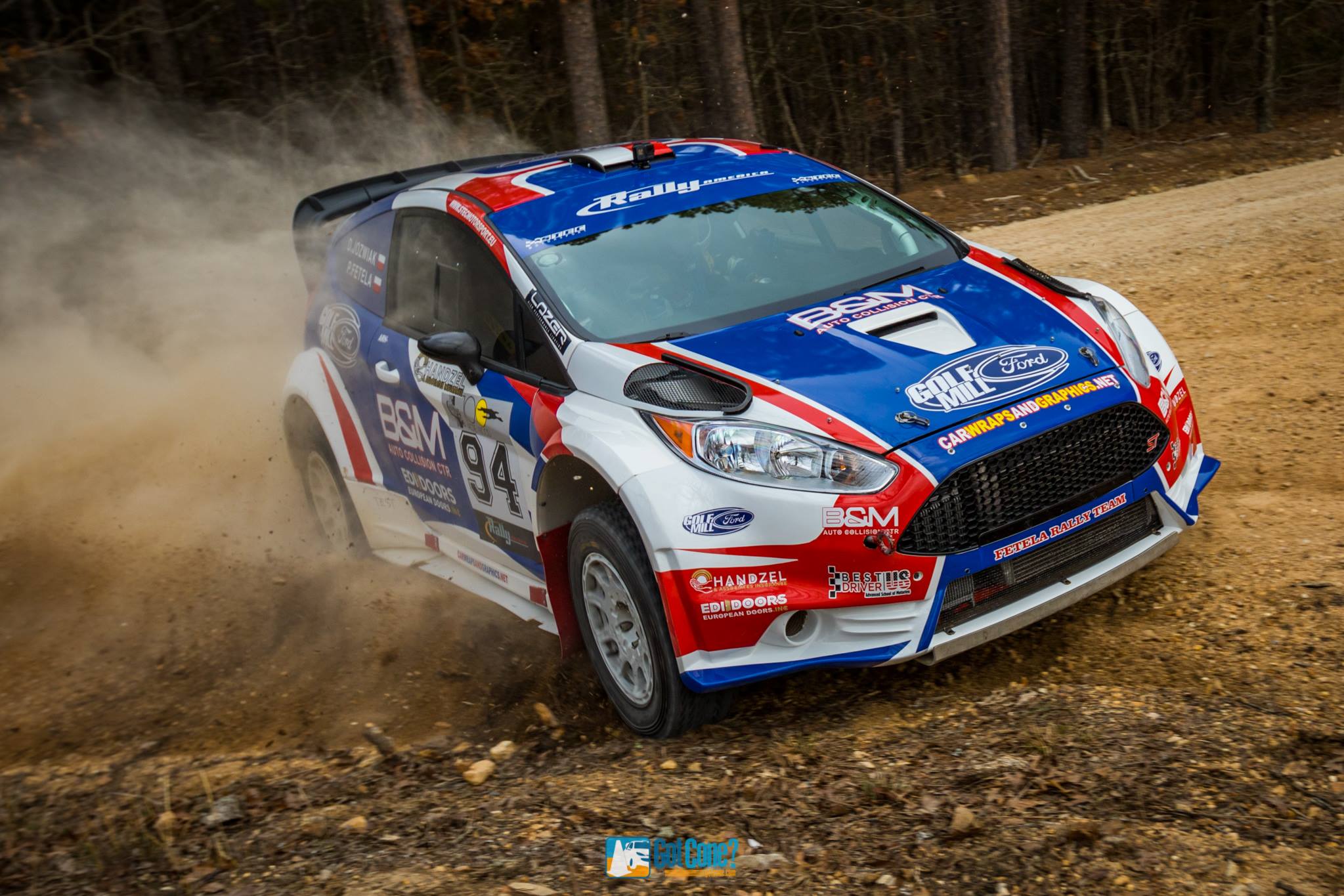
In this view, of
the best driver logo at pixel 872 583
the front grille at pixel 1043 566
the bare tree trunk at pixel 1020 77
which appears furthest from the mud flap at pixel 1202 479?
the bare tree trunk at pixel 1020 77

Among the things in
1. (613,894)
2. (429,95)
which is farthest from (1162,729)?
(429,95)

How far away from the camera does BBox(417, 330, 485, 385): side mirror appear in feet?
16.4

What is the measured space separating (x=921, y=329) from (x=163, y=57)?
2100 cm

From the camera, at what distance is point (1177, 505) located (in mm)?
4652

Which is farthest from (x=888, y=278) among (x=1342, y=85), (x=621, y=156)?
(x=1342, y=85)

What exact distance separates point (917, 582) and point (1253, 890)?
4.43 feet

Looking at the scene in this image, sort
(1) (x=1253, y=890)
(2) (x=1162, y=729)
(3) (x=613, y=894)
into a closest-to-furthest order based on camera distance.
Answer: (1) (x=1253, y=890)
(3) (x=613, y=894)
(2) (x=1162, y=729)

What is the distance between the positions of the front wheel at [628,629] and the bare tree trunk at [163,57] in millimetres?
19604

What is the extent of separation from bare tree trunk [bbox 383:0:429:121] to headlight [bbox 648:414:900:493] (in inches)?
580

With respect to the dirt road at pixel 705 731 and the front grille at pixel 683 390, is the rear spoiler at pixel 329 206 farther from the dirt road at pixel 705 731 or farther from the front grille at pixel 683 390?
the front grille at pixel 683 390

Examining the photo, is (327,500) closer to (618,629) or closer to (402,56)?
(618,629)

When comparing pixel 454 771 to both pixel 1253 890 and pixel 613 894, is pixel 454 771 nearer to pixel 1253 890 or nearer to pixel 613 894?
pixel 613 894

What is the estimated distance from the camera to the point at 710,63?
63.2 feet

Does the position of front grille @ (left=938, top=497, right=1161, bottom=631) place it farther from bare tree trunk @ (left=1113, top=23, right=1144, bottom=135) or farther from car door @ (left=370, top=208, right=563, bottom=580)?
bare tree trunk @ (left=1113, top=23, right=1144, bottom=135)
